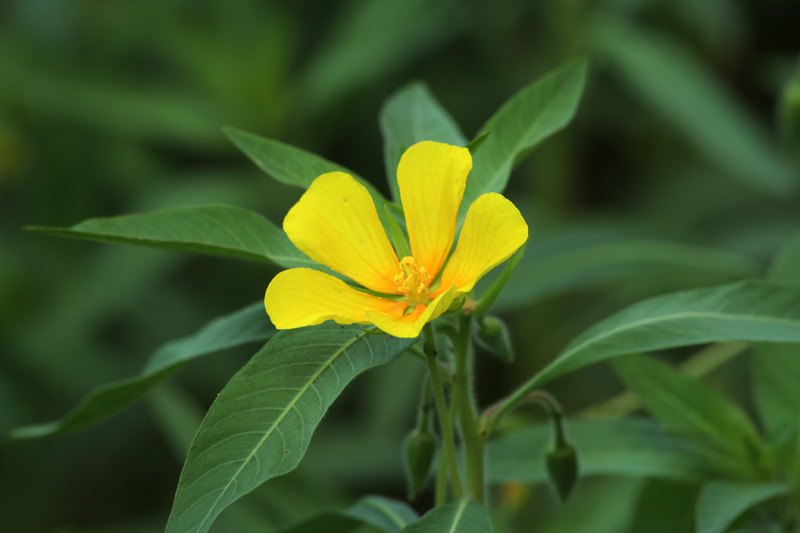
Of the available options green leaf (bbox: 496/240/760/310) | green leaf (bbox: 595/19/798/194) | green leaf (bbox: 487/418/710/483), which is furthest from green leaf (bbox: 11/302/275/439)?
green leaf (bbox: 595/19/798/194)

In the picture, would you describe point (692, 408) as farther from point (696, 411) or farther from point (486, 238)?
point (486, 238)

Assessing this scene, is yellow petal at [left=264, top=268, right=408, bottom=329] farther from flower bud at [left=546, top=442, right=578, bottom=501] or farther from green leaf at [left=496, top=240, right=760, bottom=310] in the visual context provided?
green leaf at [left=496, top=240, right=760, bottom=310]

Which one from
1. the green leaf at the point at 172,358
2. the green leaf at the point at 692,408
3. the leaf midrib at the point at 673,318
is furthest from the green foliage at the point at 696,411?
the green leaf at the point at 172,358

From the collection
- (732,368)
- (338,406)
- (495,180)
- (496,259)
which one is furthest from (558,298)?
(496,259)

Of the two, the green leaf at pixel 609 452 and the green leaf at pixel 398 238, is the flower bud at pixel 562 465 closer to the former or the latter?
the green leaf at pixel 609 452

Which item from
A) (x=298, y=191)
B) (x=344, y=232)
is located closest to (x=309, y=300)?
(x=344, y=232)

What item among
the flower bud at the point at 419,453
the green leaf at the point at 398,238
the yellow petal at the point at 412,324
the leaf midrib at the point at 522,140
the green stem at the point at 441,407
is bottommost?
the flower bud at the point at 419,453
